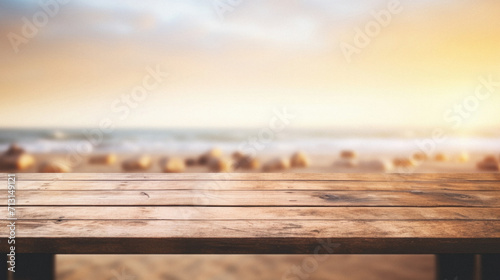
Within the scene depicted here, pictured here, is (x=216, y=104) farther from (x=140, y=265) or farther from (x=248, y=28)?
(x=140, y=265)

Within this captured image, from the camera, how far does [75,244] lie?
64cm

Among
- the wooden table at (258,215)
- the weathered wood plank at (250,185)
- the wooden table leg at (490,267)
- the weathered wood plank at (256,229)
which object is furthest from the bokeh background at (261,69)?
the wooden table leg at (490,267)

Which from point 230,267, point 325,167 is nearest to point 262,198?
point 230,267

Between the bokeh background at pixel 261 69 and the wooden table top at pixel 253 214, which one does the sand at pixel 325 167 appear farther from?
the wooden table top at pixel 253 214

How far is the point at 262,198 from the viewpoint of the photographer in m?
0.95

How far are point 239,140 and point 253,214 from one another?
8.09 meters

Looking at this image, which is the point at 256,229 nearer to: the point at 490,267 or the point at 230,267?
the point at 490,267

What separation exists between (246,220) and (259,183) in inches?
16.2

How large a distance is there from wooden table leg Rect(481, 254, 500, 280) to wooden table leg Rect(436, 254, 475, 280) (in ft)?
0.37

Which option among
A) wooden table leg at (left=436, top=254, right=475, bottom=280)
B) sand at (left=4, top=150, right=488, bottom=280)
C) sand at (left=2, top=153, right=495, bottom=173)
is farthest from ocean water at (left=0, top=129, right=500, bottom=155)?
wooden table leg at (left=436, top=254, right=475, bottom=280)

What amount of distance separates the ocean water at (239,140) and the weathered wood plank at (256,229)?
20.5ft

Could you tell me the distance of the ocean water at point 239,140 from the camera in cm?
752

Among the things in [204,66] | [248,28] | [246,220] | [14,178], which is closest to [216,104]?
[204,66]

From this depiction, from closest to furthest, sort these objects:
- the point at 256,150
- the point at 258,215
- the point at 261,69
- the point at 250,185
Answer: the point at 258,215 → the point at 250,185 → the point at 261,69 → the point at 256,150
